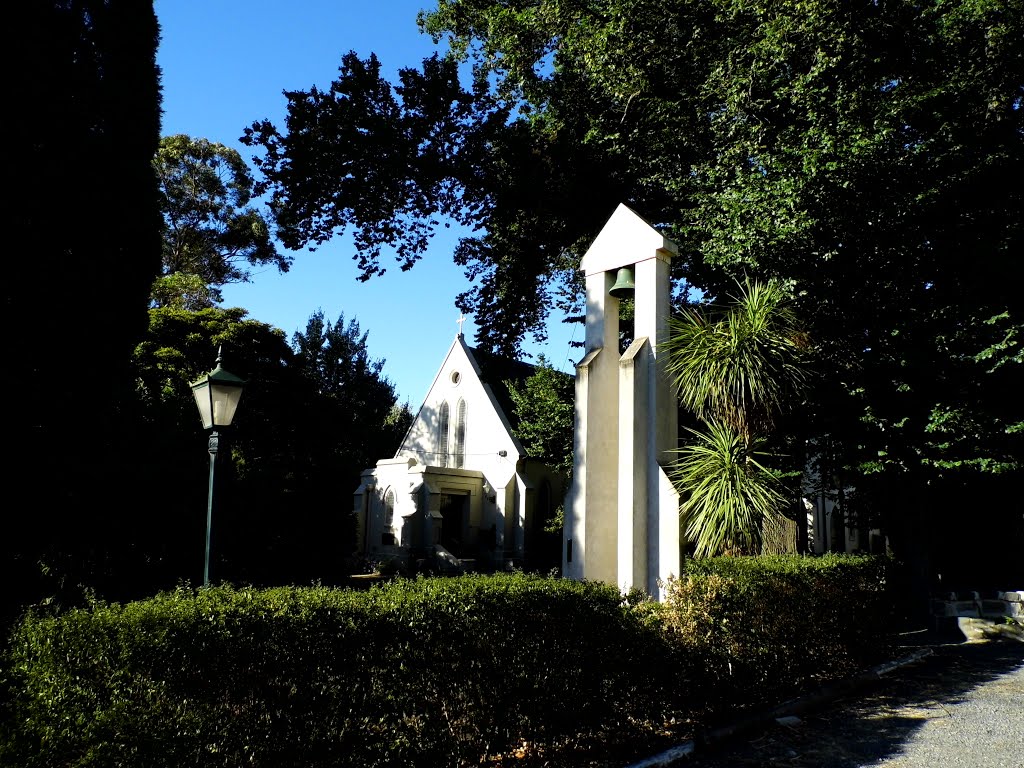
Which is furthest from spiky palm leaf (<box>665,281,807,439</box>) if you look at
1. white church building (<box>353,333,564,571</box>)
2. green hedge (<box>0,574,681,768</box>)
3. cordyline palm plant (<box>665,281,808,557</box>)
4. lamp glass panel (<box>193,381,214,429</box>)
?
white church building (<box>353,333,564,571</box>)

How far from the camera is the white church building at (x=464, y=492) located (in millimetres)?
26828

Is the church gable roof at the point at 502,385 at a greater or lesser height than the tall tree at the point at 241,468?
greater

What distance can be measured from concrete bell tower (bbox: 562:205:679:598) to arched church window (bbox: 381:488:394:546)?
732 inches

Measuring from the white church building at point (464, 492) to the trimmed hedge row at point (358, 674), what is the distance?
19.5m

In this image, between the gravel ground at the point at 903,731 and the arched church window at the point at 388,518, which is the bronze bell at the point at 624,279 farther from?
the arched church window at the point at 388,518

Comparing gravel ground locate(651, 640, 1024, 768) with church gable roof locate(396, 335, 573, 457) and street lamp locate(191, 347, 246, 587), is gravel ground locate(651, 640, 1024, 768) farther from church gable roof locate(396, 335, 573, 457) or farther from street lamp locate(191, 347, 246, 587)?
church gable roof locate(396, 335, 573, 457)

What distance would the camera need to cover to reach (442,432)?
30.6 metres

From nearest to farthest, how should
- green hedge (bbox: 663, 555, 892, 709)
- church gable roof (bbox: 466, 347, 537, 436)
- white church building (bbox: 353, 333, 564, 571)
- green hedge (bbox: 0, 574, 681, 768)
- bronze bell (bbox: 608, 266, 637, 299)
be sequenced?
1. green hedge (bbox: 0, 574, 681, 768)
2. green hedge (bbox: 663, 555, 892, 709)
3. bronze bell (bbox: 608, 266, 637, 299)
4. white church building (bbox: 353, 333, 564, 571)
5. church gable roof (bbox: 466, 347, 537, 436)

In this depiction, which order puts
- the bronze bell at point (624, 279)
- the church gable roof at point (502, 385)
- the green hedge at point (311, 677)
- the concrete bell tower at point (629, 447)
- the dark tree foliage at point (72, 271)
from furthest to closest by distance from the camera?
the church gable roof at point (502, 385) < the bronze bell at point (624, 279) < the dark tree foliage at point (72, 271) < the concrete bell tower at point (629, 447) < the green hedge at point (311, 677)

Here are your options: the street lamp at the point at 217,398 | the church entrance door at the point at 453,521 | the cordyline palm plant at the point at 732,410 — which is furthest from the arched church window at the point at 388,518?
the street lamp at the point at 217,398

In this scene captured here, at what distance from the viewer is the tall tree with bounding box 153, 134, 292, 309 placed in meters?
30.4

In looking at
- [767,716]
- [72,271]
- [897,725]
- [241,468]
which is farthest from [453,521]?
[897,725]

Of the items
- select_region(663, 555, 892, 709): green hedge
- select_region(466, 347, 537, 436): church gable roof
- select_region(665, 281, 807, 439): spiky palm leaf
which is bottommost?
select_region(663, 555, 892, 709): green hedge

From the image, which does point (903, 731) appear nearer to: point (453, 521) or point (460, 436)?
point (453, 521)
